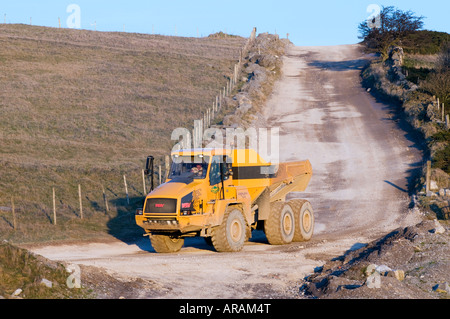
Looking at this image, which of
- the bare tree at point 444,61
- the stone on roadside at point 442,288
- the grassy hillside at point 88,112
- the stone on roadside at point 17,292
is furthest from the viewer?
the bare tree at point 444,61

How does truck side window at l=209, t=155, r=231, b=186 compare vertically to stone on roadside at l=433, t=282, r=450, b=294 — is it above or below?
above

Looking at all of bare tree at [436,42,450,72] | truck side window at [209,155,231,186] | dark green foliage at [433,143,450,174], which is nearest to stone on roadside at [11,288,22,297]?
truck side window at [209,155,231,186]

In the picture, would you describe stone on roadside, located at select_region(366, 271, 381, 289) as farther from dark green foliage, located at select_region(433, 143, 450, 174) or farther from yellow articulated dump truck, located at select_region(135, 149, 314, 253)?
dark green foliage, located at select_region(433, 143, 450, 174)

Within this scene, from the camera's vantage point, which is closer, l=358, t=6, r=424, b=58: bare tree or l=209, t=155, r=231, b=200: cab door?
l=209, t=155, r=231, b=200: cab door

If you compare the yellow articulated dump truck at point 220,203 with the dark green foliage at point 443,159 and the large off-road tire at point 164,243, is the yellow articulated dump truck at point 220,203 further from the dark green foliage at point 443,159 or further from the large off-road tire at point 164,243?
the dark green foliage at point 443,159

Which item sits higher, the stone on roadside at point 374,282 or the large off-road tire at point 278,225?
the stone on roadside at point 374,282

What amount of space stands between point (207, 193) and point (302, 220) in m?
4.65

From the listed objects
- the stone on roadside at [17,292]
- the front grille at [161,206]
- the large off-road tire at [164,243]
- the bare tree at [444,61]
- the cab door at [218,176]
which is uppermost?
the bare tree at [444,61]

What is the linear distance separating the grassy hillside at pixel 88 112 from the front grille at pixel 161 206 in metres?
6.09

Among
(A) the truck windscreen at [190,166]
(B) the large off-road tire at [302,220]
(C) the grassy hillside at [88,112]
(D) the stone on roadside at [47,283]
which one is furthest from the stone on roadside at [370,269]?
(C) the grassy hillside at [88,112]

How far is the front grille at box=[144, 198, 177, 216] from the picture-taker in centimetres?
1711

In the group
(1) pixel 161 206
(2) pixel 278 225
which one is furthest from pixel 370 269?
(2) pixel 278 225

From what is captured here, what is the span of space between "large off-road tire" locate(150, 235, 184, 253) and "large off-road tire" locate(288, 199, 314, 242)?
4319 millimetres

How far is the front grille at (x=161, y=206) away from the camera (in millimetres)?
17109
